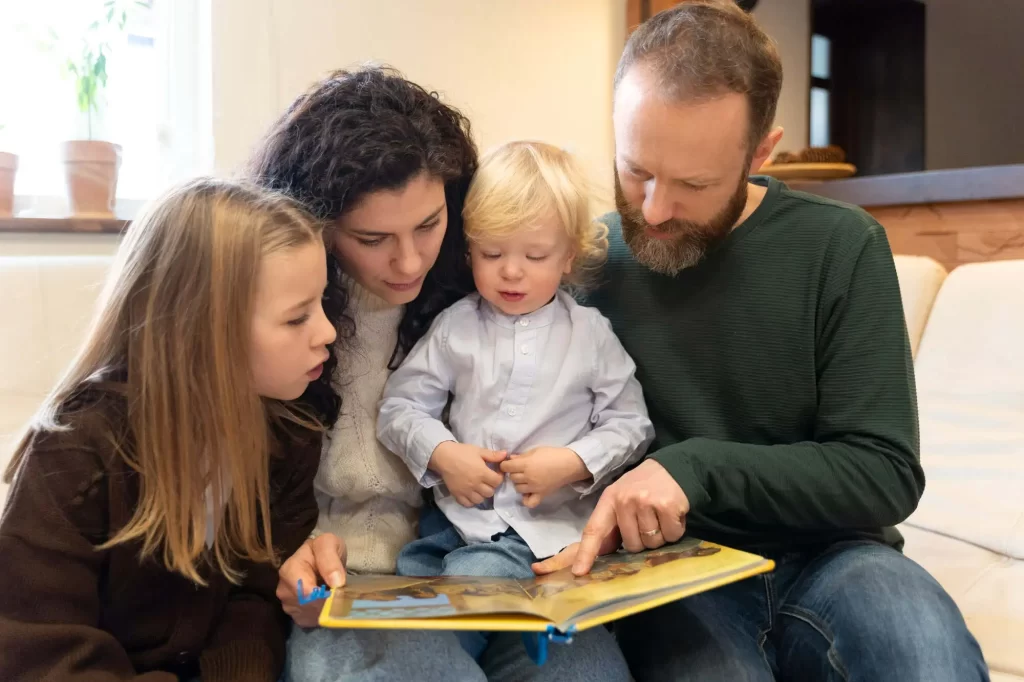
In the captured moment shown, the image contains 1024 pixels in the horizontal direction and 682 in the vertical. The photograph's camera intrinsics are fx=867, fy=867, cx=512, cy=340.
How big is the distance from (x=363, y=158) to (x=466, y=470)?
43 cm

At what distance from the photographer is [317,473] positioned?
126cm

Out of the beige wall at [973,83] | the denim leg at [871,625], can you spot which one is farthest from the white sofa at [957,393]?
the beige wall at [973,83]

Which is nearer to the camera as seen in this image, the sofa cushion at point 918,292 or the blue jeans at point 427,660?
the blue jeans at point 427,660

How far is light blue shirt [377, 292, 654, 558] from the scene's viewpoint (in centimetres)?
120

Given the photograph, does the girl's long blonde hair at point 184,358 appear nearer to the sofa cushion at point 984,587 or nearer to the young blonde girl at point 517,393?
the young blonde girl at point 517,393

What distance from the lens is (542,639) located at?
81 centimetres

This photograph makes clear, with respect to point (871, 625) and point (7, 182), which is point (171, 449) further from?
point (7, 182)

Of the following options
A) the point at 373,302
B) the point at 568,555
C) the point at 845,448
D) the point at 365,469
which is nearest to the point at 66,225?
the point at 373,302

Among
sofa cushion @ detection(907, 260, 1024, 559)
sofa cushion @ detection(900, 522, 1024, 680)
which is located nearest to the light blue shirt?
sofa cushion @ detection(900, 522, 1024, 680)

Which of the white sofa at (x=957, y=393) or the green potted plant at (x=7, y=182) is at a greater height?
the green potted plant at (x=7, y=182)

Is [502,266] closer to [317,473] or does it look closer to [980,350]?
[317,473]

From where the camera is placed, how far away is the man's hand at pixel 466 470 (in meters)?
1.16

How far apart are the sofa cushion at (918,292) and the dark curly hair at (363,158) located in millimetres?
1100

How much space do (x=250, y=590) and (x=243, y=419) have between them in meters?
0.26
